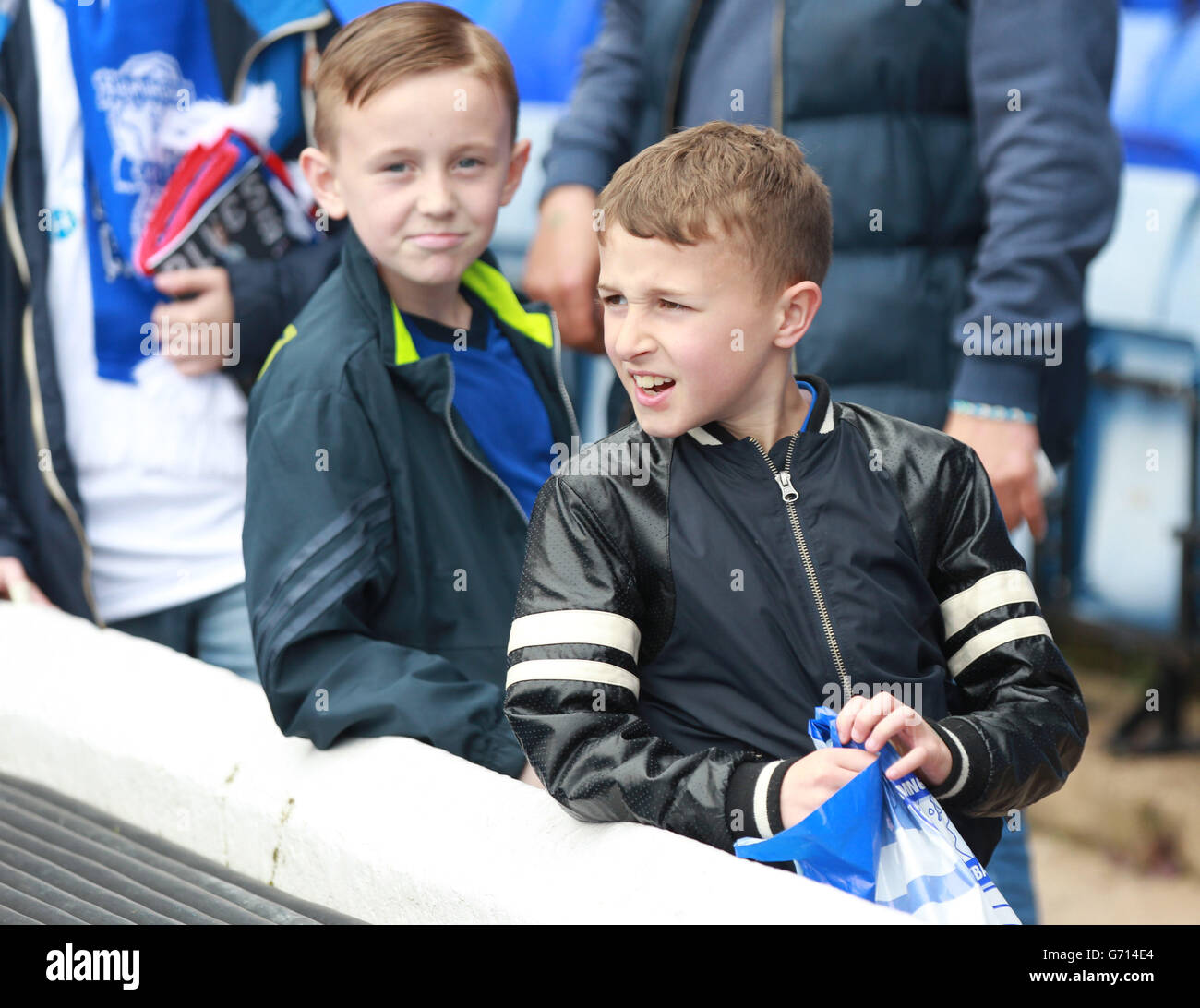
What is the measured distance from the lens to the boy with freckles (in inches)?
88.9

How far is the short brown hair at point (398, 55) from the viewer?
2475 mm

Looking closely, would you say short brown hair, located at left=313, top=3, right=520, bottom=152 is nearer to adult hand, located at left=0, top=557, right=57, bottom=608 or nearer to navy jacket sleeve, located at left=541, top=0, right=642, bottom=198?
navy jacket sleeve, located at left=541, top=0, right=642, bottom=198

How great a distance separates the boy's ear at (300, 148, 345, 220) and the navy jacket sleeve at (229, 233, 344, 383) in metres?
0.45

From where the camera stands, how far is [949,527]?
200cm

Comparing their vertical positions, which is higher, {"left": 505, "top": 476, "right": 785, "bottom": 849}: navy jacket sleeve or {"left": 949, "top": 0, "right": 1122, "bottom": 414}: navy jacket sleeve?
{"left": 949, "top": 0, "right": 1122, "bottom": 414}: navy jacket sleeve

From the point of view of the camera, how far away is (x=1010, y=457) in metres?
2.68

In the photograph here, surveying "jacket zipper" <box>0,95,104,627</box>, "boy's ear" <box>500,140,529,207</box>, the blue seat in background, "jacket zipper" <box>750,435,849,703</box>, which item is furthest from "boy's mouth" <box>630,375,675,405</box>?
the blue seat in background

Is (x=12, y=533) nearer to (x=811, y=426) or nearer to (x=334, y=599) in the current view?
(x=334, y=599)

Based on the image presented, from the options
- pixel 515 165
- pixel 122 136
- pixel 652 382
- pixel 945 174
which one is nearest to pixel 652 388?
pixel 652 382

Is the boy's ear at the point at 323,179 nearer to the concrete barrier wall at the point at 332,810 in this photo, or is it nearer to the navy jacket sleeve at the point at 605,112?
the navy jacket sleeve at the point at 605,112

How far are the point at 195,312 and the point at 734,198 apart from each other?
1419mm

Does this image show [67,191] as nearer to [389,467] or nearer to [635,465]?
[389,467]
